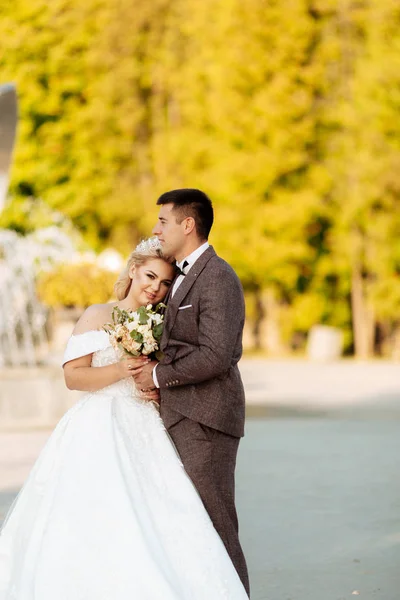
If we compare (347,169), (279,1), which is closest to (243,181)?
(347,169)

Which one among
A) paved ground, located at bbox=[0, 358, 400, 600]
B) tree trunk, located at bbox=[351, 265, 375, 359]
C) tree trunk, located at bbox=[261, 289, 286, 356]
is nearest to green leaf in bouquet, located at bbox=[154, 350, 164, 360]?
paved ground, located at bbox=[0, 358, 400, 600]

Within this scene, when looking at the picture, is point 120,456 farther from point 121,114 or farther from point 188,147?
point 121,114

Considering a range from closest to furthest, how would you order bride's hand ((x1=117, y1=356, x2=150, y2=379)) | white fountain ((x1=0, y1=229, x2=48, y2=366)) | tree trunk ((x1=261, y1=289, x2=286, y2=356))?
bride's hand ((x1=117, y1=356, x2=150, y2=379)) < white fountain ((x1=0, y1=229, x2=48, y2=366)) < tree trunk ((x1=261, y1=289, x2=286, y2=356))

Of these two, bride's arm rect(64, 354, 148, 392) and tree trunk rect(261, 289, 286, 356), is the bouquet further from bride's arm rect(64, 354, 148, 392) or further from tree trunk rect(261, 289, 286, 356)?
tree trunk rect(261, 289, 286, 356)

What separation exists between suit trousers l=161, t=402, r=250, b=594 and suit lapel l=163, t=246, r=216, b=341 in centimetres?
34

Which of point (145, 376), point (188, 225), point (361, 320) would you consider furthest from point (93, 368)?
point (361, 320)

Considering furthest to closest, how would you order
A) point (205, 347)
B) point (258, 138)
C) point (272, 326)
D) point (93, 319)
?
point (272, 326), point (258, 138), point (93, 319), point (205, 347)

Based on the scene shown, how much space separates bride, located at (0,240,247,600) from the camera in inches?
184

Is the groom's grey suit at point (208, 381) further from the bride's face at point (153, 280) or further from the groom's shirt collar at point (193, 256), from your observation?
the bride's face at point (153, 280)

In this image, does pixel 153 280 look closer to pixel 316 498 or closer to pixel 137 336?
pixel 137 336

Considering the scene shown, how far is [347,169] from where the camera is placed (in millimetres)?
34156

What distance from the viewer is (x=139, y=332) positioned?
475 centimetres

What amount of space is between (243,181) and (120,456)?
97.4 feet

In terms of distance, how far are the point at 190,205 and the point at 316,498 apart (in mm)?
4676
